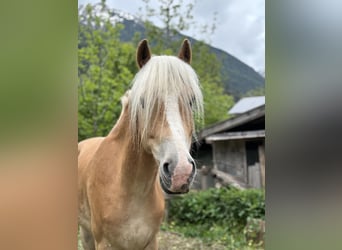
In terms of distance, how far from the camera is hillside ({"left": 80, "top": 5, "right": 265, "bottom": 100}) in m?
6.18

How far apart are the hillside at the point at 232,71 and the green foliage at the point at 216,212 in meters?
3.27

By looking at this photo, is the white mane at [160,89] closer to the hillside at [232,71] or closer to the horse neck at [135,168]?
the horse neck at [135,168]

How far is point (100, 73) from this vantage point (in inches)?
180

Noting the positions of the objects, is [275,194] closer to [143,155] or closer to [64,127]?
[64,127]

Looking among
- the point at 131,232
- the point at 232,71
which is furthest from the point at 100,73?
the point at 232,71

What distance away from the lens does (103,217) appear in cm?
125

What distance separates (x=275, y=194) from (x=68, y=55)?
0.30m

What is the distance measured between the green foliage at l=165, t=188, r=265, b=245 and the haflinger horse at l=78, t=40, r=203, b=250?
6.61ft

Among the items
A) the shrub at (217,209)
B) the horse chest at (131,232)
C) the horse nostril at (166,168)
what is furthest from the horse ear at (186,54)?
the shrub at (217,209)

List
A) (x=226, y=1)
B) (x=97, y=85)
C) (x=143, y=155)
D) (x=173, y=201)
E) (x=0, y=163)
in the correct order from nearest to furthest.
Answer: (x=0, y=163) → (x=143, y=155) → (x=173, y=201) → (x=97, y=85) → (x=226, y=1)

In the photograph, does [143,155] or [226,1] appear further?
[226,1]

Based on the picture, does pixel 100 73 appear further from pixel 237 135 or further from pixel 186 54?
pixel 186 54

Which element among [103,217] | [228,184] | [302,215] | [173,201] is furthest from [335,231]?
[228,184]

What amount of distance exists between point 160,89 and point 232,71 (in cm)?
776
